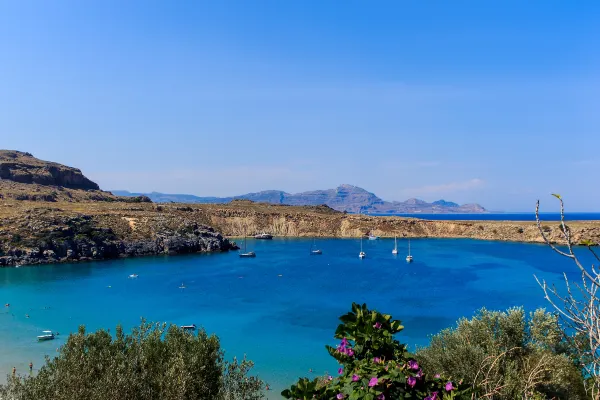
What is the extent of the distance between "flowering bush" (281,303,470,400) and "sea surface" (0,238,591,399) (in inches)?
911

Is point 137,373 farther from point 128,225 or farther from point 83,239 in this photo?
point 128,225

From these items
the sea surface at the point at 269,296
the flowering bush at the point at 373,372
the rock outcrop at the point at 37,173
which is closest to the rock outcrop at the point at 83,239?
the sea surface at the point at 269,296

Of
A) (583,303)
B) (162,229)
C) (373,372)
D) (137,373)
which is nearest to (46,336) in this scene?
(137,373)

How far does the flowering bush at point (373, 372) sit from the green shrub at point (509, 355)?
637 cm

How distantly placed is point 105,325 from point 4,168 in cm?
13812

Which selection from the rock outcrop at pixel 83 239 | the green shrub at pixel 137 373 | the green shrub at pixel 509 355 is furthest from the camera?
the rock outcrop at pixel 83 239

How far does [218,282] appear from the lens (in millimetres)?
68562

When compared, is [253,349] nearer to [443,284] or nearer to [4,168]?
[443,284]

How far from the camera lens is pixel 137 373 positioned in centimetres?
1309

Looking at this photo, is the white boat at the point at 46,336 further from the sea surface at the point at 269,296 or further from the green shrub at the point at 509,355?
the green shrub at the point at 509,355

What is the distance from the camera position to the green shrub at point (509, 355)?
13617mm

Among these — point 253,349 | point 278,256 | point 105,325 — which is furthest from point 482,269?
point 105,325

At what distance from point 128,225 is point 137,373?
9605cm

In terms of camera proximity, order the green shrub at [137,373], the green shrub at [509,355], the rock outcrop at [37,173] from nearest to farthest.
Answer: the green shrub at [137,373] → the green shrub at [509,355] → the rock outcrop at [37,173]
